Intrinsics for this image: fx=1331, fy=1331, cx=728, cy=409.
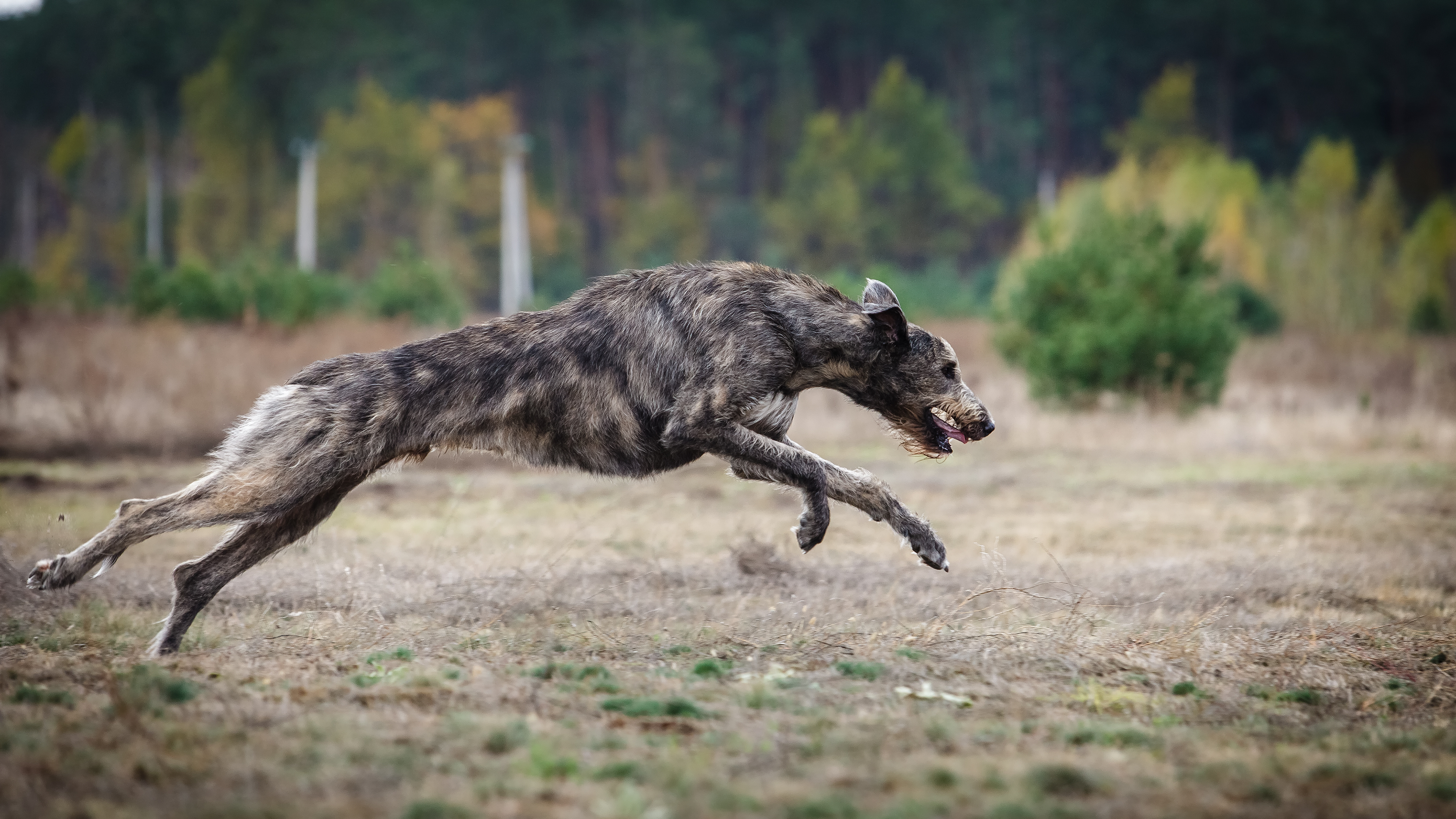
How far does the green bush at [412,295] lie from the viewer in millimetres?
28766

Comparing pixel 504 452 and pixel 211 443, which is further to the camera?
pixel 211 443

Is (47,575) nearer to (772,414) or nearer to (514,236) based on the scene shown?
(772,414)

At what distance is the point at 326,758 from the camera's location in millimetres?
4270

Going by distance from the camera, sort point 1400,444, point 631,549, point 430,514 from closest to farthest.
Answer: point 631,549
point 430,514
point 1400,444

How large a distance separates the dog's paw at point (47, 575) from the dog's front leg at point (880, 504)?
10.4ft

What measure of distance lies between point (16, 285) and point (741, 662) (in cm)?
3302

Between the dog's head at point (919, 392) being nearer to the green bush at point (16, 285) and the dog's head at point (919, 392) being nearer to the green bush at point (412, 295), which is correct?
the green bush at point (412, 295)

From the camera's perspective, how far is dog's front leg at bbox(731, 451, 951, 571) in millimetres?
6602

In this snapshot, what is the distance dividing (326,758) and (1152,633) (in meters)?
4.33

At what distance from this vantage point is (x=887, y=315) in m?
7.03

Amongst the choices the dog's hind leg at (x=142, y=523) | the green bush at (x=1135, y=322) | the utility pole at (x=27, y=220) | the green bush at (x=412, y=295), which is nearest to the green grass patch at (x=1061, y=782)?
the dog's hind leg at (x=142, y=523)

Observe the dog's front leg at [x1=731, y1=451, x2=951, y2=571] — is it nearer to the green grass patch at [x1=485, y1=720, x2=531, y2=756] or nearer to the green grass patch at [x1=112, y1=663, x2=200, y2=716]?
the green grass patch at [x1=485, y1=720, x2=531, y2=756]

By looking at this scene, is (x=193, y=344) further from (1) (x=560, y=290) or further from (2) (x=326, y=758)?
(1) (x=560, y=290)

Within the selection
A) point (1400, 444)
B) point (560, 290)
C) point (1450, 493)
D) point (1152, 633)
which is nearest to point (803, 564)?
point (1152, 633)
